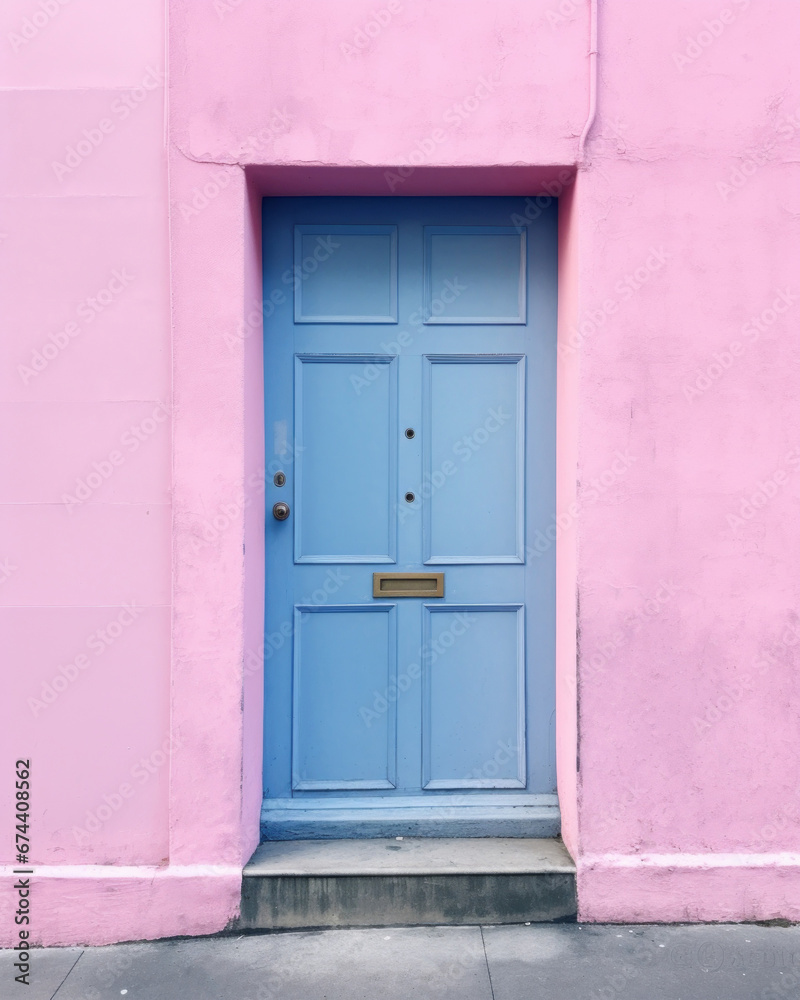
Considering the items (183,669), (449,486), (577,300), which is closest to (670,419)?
(577,300)

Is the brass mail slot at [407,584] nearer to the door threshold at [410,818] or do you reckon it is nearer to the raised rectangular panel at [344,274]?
the door threshold at [410,818]

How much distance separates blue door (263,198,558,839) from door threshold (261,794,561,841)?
0.04m

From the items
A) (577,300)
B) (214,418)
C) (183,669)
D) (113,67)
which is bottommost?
(183,669)

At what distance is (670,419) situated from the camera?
332 centimetres

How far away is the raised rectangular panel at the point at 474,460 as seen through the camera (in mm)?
3607

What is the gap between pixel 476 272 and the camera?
3611 mm

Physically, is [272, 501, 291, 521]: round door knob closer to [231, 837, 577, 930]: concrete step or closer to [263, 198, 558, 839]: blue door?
[263, 198, 558, 839]: blue door

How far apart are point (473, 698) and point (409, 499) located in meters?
0.92

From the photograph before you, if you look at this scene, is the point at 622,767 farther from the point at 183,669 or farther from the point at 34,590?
the point at 34,590

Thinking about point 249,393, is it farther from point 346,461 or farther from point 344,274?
point 344,274

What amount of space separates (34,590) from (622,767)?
2494 millimetres

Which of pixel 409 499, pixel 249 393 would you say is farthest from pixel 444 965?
pixel 249 393

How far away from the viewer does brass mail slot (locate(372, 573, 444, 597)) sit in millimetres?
3592

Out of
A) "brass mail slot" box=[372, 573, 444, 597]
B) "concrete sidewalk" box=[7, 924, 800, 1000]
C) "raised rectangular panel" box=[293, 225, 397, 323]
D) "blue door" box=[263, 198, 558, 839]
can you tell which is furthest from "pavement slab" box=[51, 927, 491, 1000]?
"raised rectangular panel" box=[293, 225, 397, 323]
